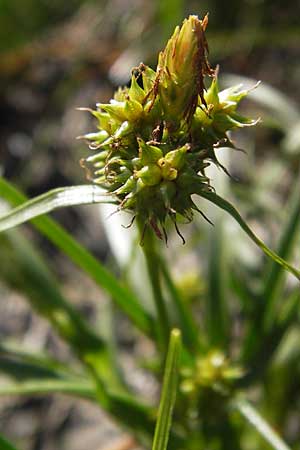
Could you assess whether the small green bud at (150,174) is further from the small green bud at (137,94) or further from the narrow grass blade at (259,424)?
the narrow grass blade at (259,424)

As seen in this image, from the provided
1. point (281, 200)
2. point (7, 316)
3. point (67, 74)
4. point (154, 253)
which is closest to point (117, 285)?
point (154, 253)

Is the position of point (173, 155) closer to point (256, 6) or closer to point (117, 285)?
point (117, 285)

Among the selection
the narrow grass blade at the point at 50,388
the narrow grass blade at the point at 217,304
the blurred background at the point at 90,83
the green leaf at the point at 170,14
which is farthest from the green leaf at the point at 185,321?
the green leaf at the point at 170,14

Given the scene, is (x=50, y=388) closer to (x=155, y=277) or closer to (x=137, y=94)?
(x=155, y=277)

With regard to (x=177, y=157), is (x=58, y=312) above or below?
above

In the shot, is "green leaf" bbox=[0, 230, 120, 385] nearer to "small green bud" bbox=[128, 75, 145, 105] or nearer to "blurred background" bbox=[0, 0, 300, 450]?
"blurred background" bbox=[0, 0, 300, 450]

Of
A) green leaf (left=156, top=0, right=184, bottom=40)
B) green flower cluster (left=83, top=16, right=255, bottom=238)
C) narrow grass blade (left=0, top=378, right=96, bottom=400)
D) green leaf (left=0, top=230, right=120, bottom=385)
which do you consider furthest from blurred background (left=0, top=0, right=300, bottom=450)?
green flower cluster (left=83, top=16, right=255, bottom=238)

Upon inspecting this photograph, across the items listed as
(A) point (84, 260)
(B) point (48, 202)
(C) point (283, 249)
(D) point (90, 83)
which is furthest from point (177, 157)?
(D) point (90, 83)
